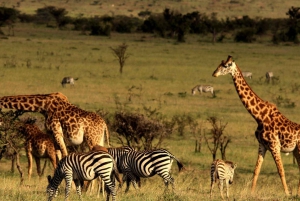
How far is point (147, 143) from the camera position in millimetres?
19203

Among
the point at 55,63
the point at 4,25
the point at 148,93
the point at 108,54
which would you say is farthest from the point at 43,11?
the point at 148,93

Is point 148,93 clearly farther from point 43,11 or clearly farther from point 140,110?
point 43,11

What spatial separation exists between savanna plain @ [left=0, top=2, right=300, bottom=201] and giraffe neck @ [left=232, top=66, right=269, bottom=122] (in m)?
1.28

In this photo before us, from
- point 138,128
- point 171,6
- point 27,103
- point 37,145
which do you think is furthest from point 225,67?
point 171,6

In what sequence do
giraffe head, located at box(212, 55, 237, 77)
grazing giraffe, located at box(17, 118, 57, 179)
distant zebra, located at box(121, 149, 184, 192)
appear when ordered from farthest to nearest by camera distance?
grazing giraffe, located at box(17, 118, 57, 179), giraffe head, located at box(212, 55, 237, 77), distant zebra, located at box(121, 149, 184, 192)

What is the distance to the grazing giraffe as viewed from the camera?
15789 mm

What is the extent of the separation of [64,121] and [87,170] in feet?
10.5

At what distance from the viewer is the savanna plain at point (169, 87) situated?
14641 mm

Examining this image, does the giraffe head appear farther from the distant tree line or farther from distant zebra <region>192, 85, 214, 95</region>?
the distant tree line

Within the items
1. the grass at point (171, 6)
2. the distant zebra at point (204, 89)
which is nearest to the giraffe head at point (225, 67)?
the distant zebra at point (204, 89)

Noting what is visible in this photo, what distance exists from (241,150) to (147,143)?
3685 millimetres

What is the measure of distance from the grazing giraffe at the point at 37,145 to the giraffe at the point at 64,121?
7.75 ft

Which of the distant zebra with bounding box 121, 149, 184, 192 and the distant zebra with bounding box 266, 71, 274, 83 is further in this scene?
the distant zebra with bounding box 266, 71, 274, 83

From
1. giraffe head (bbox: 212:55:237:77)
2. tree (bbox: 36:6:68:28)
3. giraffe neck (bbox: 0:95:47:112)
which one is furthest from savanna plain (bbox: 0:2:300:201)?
tree (bbox: 36:6:68:28)
